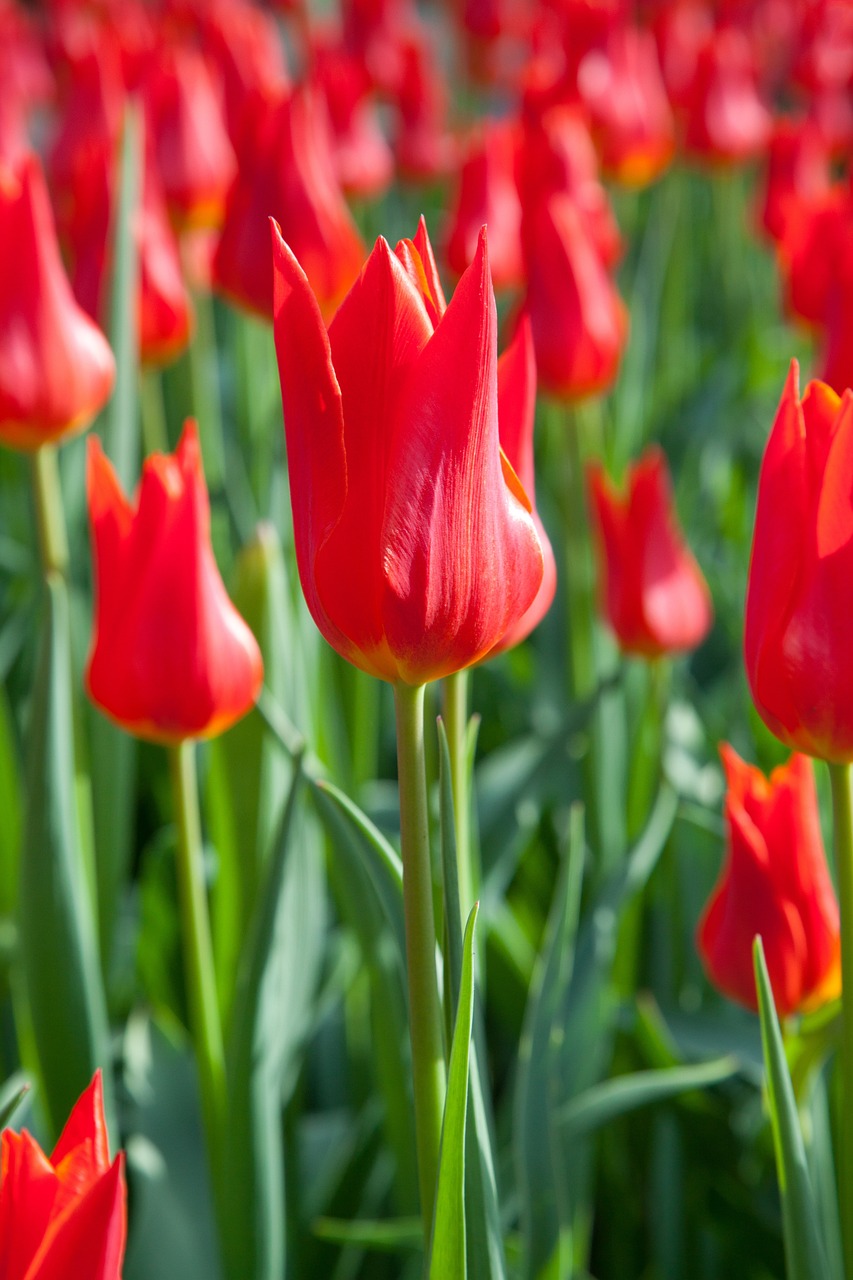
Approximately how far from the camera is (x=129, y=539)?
683 mm

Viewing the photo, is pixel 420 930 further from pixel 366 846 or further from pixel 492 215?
pixel 492 215

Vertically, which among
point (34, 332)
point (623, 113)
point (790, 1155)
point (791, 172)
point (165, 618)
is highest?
point (623, 113)

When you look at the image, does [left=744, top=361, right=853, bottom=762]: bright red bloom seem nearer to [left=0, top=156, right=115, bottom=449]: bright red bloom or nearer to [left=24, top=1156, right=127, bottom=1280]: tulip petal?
[left=24, top=1156, right=127, bottom=1280]: tulip petal

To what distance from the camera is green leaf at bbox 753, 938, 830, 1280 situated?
19.7 inches

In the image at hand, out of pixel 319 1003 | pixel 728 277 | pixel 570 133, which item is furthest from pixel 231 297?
pixel 728 277

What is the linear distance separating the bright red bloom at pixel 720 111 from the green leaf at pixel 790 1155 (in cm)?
172

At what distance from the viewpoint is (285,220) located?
1.14 meters

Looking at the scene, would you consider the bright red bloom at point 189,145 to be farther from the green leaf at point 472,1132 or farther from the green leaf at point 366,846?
the green leaf at point 472,1132

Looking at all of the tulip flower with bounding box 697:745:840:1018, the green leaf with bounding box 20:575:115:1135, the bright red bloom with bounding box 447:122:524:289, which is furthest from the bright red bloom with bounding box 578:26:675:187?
the tulip flower with bounding box 697:745:840:1018

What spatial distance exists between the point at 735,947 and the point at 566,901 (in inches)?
3.6

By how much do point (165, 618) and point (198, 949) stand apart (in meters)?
0.18

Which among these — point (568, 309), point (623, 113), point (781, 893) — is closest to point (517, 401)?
point (781, 893)

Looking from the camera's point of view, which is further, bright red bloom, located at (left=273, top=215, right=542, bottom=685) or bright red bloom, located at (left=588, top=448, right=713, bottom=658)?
bright red bloom, located at (left=588, top=448, right=713, bottom=658)

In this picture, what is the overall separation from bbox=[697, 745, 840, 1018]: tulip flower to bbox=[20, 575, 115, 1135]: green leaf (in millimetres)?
339
